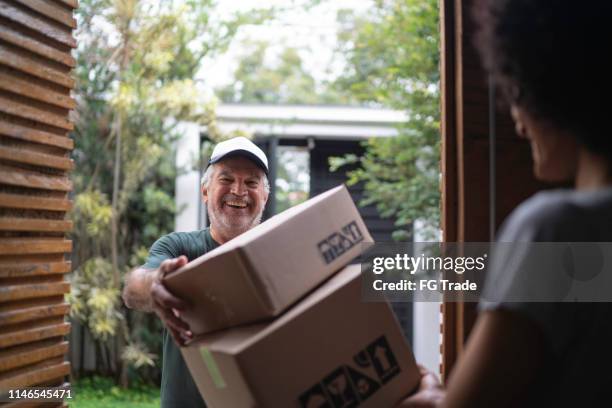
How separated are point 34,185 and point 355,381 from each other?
1.05m

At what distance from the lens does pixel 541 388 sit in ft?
2.14

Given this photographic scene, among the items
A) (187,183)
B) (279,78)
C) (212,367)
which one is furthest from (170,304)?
(279,78)

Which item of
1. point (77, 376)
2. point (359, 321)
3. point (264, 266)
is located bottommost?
point (77, 376)

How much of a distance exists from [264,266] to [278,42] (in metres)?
10.7

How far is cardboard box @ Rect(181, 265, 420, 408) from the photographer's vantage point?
97cm

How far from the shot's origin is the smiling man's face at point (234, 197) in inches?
79.0

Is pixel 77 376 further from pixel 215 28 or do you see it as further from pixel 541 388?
pixel 541 388

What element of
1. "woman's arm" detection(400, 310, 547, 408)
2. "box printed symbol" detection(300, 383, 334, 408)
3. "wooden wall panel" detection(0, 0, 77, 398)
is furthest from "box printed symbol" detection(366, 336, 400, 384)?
"wooden wall panel" detection(0, 0, 77, 398)

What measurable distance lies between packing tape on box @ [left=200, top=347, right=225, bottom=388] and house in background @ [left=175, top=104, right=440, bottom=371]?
4.30 metres

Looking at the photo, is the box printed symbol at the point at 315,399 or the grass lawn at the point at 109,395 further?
the grass lawn at the point at 109,395

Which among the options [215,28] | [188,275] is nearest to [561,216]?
[188,275]

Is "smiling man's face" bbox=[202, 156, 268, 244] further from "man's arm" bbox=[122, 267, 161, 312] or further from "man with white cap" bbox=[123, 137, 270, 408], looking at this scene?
"man's arm" bbox=[122, 267, 161, 312]

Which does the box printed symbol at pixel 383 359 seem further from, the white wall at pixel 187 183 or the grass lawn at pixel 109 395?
the white wall at pixel 187 183

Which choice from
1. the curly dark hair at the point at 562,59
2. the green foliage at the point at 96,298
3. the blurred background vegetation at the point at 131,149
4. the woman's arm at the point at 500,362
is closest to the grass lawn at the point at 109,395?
the blurred background vegetation at the point at 131,149
